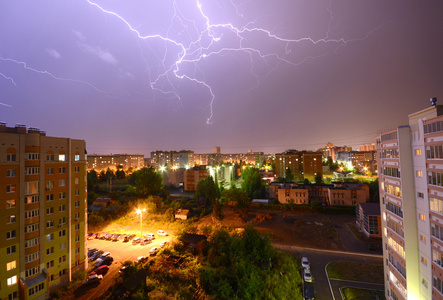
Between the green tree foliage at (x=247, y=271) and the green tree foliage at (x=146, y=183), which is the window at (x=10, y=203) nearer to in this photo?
the green tree foliage at (x=247, y=271)

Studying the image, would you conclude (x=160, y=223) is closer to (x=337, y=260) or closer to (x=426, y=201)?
(x=337, y=260)

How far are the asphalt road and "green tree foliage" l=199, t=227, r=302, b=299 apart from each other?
6.14ft

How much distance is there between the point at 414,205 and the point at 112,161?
9674 cm

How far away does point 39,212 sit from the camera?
13.8m

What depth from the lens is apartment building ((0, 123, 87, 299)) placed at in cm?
1236

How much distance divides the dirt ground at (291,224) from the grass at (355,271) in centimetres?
353

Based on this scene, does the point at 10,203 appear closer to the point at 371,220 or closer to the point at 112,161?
the point at 371,220

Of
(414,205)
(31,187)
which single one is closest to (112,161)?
(31,187)

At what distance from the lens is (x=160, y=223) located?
30.0 m

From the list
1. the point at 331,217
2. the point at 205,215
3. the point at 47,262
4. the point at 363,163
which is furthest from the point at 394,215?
the point at 363,163

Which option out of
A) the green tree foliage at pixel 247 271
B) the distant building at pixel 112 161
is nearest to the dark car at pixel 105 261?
the green tree foliage at pixel 247 271

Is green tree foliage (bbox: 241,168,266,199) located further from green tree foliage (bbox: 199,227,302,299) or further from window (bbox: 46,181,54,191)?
window (bbox: 46,181,54,191)

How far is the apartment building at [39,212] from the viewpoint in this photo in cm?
1236

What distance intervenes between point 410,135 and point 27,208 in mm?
25007
